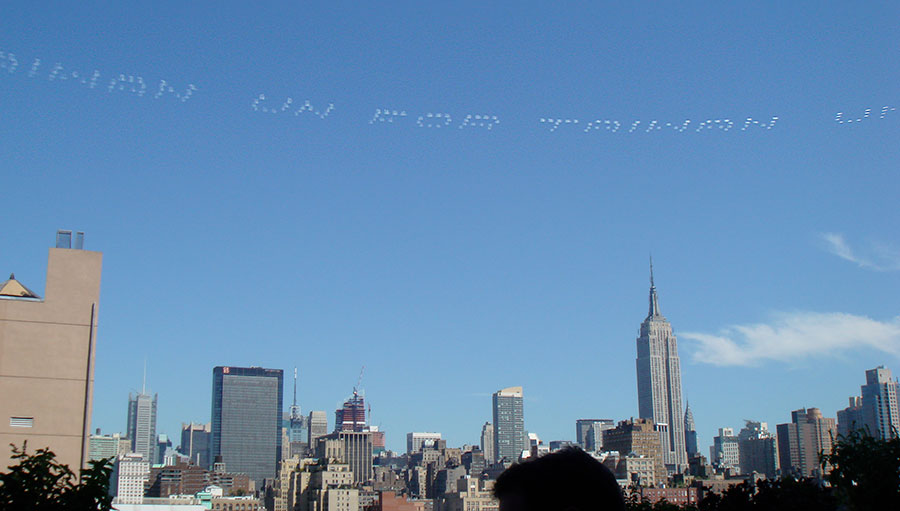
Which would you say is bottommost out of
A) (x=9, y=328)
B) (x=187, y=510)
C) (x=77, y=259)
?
(x=187, y=510)

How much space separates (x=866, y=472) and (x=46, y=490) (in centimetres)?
1293

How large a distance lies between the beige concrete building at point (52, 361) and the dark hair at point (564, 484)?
880 inches

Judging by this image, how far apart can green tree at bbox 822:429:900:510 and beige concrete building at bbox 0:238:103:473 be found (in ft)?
55.3

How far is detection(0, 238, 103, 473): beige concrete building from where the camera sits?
75.6ft

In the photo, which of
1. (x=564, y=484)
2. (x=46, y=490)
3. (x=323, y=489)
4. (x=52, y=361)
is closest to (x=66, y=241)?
(x=52, y=361)

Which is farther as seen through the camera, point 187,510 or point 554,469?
point 187,510

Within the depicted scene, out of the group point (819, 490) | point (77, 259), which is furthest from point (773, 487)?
point (77, 259)

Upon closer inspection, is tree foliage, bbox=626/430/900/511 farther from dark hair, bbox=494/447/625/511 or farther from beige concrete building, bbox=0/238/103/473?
beige concrete building, bbox=0/238/103/473

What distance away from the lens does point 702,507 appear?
68.9ft

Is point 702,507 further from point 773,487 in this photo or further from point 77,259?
point 77,259

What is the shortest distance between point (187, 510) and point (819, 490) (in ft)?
272

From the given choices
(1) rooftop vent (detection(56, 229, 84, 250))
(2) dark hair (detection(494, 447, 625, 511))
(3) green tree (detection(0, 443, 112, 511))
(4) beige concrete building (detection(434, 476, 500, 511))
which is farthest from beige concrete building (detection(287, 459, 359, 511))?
(2) dark hair (detection(494, 447, 625, 511))

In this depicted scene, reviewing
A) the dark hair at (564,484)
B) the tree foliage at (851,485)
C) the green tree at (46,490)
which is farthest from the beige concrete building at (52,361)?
the dark hair at (564,484)

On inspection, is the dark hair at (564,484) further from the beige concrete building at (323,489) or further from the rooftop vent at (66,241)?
the beige concrete building at (323,489)
